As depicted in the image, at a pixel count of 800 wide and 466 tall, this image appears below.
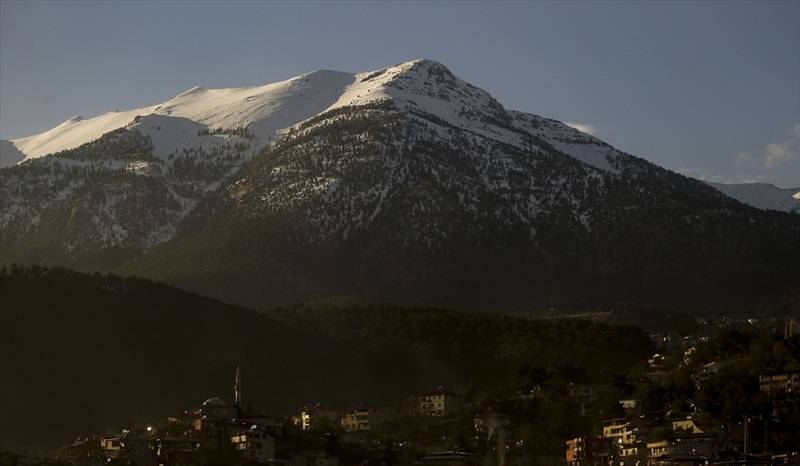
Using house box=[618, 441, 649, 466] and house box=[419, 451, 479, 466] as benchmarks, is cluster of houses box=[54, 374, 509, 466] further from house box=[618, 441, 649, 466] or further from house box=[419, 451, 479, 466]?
house box=[618, 441, 649, 466]

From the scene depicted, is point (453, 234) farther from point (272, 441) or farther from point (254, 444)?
point (254, 444)

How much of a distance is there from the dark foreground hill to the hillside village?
4512 millimetres

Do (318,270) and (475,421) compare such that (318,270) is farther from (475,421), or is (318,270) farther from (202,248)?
(475,421)

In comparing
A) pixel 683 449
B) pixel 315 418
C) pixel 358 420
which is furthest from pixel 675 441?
pixel 315 418

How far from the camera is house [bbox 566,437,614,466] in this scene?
311ft

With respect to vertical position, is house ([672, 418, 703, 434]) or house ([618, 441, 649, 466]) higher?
house ([672, 418, 703, 434])

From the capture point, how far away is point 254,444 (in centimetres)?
9400

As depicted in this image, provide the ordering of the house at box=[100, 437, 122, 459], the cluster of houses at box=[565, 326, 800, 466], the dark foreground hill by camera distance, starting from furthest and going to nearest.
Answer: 1. the dark foreground hill
2. the house at box=[100, 437, 122, 459]
3. the cluster of houses at box=[565, 326, 800, 466]

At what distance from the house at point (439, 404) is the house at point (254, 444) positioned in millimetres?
18836

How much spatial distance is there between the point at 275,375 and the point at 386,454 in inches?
1142

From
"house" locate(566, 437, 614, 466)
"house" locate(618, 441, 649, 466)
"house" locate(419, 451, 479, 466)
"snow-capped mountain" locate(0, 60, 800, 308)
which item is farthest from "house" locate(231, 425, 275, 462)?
"snow-capped mountain" locate(0, 60, 800, 308)

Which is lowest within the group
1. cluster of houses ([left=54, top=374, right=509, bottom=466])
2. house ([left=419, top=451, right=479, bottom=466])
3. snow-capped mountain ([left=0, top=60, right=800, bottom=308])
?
house ([left=419, top=451, right=479, bottom=466])

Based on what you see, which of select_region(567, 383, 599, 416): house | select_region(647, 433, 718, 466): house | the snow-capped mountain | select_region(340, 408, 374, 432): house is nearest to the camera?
select_region(647, 433, 718, 466): house

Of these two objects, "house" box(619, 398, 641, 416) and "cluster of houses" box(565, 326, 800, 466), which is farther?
"house" box(619, 398, 641, 416)
